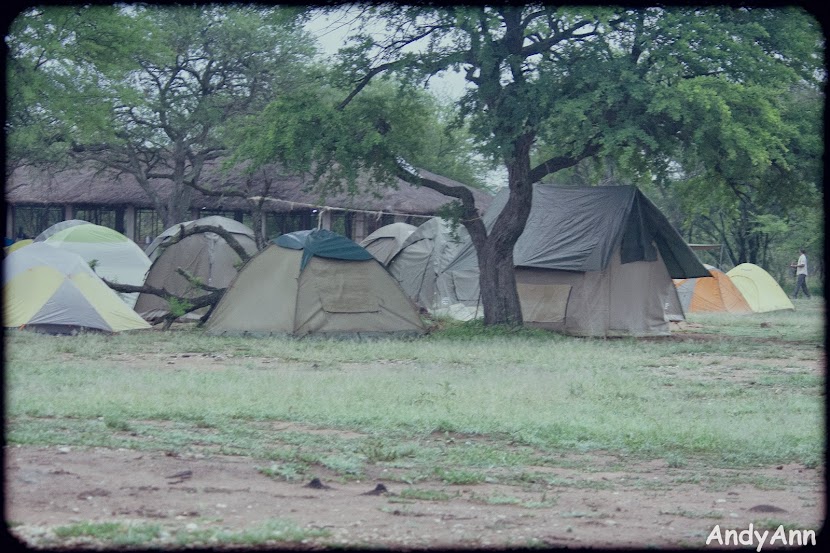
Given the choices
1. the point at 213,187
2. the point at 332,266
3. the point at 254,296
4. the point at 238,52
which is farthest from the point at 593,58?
the point at 213,187

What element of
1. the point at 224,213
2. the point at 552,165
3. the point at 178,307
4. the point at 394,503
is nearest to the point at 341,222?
the point at 224,213

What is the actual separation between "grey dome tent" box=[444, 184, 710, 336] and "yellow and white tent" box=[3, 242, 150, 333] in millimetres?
7719

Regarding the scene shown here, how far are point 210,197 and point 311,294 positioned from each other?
59.9 feet

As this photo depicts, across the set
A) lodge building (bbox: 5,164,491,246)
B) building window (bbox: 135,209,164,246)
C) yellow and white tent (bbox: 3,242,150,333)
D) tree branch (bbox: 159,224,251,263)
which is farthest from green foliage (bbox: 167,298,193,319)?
building window (bbox: 135,209,164,246)

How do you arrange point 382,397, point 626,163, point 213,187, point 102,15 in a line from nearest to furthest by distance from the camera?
1. point 382,397
2. point 626,163
3. point 102,15
4. point 213,187

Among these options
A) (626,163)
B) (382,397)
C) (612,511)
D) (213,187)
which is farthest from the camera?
(213,187)

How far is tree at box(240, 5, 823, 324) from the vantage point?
16.1 metres

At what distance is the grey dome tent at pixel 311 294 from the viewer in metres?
16.9

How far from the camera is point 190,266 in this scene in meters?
21.2

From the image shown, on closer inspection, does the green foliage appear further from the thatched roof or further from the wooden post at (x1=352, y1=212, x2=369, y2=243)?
the wooden post at (x1=352, y1=212, x2=369, y2=243)

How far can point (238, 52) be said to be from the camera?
32.1 meters

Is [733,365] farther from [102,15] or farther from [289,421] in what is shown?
[102,15]

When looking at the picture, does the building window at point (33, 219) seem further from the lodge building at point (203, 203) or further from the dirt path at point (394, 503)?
the dirt path at point (394, 503)

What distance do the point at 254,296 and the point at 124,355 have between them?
11.7ft
